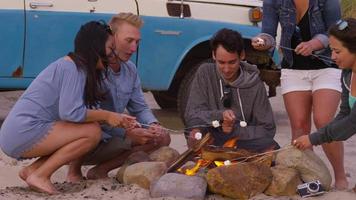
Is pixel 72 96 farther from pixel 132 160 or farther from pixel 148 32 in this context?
pixel 148 32

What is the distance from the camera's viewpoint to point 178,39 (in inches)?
323

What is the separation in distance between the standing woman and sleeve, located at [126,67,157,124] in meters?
0.91

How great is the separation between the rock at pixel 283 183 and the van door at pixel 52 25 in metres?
3.31

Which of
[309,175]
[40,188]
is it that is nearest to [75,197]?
[40,188]

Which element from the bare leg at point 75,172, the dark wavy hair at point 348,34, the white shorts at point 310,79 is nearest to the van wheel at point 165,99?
the bare leg at point 75,172

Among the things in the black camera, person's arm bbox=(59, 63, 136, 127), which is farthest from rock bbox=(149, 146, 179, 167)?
the black camera

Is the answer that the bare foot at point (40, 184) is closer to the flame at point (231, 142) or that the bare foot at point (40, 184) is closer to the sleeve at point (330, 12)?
the flame at point (231, 142)

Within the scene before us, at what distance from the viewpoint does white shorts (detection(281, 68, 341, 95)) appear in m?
5.47

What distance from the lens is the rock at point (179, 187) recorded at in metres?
4.98

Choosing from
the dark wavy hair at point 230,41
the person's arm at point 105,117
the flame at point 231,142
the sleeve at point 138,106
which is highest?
the dark wavy hair at point 230,41

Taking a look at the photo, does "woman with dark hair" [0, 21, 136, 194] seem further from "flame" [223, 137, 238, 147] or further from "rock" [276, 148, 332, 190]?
"rock" [276, 148, 332, 190]

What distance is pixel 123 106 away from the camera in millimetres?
5777

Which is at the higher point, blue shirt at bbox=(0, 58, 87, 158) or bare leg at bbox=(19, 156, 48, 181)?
blue shirt at bbox=(0, 58, 87, 158)

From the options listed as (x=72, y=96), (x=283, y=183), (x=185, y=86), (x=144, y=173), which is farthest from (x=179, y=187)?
(x=185, y=86)
